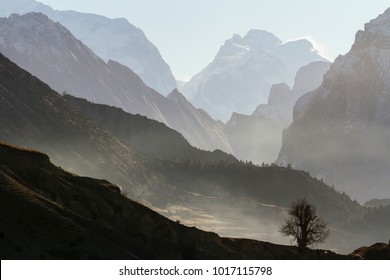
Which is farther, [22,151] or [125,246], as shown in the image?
[22,151]

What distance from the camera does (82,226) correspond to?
88375mm

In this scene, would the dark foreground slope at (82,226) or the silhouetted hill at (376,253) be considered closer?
the dark foreground slope at (82,226)

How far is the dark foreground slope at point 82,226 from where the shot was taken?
79625 mm

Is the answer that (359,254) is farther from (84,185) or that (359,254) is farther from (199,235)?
(84,185)

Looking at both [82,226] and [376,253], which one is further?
[376,253]

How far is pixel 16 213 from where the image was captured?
82000mm

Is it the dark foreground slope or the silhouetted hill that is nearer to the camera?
the dark foreground slope

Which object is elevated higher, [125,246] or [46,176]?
[46,176]

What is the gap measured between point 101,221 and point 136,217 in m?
6.98

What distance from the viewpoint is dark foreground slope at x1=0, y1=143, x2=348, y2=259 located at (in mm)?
79625
